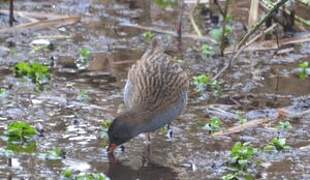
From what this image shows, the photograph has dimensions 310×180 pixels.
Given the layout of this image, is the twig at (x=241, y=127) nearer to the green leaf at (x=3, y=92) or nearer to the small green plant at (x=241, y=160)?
the small green plant at (x=241, y=160)

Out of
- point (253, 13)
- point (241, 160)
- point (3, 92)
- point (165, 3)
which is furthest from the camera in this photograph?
point (165, 3)

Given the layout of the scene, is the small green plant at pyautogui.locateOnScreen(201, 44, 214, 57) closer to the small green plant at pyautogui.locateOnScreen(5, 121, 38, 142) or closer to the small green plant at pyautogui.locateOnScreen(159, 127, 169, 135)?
the small green plant at pyautogui.locateOnScreen(159, 127, 169, 135)

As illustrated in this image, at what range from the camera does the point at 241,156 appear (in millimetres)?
6898

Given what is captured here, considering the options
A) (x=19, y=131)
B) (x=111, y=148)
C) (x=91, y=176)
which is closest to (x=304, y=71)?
(x=111, y=148)

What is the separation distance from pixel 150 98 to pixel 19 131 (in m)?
1.04

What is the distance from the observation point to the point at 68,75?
30.2 ft

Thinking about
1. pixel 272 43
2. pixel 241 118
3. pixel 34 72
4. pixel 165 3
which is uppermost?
pixel 165 3

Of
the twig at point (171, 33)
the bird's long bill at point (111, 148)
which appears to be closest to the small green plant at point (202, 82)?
the twig at point (171, 33)

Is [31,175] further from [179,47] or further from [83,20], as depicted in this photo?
[83,20]

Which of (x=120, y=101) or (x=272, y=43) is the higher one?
(x=272, y=43)

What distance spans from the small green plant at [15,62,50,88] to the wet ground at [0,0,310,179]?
0.27 ft

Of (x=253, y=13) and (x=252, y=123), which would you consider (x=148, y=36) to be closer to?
(x=253, y=13)

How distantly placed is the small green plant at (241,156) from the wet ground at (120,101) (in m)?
0.09

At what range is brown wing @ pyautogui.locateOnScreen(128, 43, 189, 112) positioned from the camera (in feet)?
24.3
